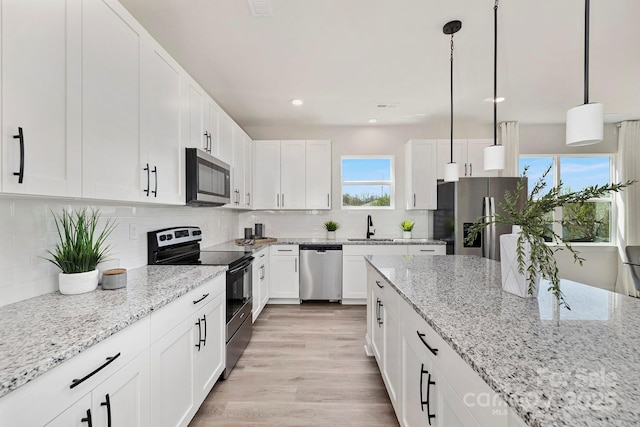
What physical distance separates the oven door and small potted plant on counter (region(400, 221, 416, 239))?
2620mm

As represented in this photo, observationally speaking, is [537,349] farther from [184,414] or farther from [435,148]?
[435,148]

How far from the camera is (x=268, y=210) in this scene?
4598 millimetres

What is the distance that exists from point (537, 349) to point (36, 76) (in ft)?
6.09

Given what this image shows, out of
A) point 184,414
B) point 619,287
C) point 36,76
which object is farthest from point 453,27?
point 619,287

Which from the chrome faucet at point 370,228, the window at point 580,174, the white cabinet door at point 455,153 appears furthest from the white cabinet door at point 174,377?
the window at point 580,174

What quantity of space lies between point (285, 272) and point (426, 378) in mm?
3102

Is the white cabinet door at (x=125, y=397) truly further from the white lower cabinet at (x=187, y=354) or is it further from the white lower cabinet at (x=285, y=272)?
the white lower cabinet at (x=285, y=272)

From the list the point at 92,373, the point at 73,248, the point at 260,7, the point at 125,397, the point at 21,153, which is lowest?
the point at 125,397

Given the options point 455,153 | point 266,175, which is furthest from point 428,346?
point 455,153

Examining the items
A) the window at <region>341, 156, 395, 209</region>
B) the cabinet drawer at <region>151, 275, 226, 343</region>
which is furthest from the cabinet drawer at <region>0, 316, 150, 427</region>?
the window at <region>341, 156, 395, 209</region>

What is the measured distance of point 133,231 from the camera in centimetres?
216

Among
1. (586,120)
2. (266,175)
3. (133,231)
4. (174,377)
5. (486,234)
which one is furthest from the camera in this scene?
(266,175)

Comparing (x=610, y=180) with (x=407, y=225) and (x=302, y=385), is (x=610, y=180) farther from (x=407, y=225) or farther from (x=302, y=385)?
(x=302, y=385)

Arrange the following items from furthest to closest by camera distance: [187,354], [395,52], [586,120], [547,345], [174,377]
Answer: [395,52]
[187,354]
[174,377]
[586,120]
[547,345]
